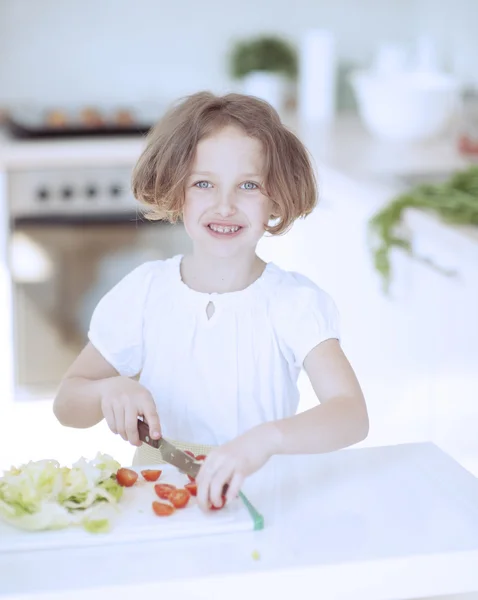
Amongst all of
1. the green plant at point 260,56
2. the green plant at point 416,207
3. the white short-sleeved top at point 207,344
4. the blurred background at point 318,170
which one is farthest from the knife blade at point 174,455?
the green plant at point 260,56

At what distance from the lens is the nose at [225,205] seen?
1135mm

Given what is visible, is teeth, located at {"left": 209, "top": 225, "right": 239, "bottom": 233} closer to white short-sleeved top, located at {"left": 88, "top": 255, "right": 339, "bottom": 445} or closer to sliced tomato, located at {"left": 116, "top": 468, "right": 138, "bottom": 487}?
white short-sleeved top, located at {"left": 88, "top": 255, "right": 339, "bottom": 445}

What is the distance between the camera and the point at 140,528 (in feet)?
3.08

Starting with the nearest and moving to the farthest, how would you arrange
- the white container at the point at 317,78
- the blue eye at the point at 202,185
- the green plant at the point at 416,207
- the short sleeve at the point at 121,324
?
the blue eye at the point at 202,185
the short sleeve at the point at 121,324
the green plant at the point at 416,207
the white container at the point at 317,78

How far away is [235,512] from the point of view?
976 mm

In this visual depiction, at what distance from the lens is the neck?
1.25 meters

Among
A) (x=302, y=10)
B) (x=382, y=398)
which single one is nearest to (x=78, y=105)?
(x=302, y=10)

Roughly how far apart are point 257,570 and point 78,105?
310cm

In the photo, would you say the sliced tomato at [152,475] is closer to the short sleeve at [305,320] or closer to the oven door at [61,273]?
the short sleeve at [305,320]

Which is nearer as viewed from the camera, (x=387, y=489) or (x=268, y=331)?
(x=387, y=489)

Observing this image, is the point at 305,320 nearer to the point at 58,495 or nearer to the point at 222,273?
the point at 222,273

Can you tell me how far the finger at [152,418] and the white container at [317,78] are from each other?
8.39 ft

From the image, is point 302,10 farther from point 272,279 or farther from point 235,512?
point 235,512

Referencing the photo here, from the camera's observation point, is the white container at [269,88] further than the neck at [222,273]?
Yes
